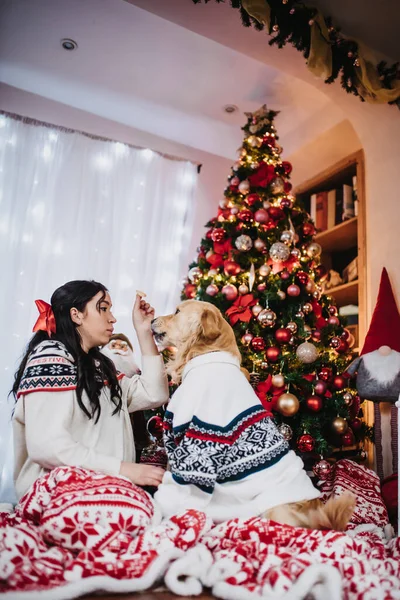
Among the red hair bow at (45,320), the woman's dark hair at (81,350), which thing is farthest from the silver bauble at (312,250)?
the red hair bow at (45,320)

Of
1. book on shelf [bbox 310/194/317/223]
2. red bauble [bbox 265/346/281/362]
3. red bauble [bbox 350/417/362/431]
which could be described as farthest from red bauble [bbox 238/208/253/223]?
red bauble [bbox 350/417/362/431]

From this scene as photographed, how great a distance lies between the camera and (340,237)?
405cm

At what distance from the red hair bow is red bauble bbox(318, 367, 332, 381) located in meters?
1.63

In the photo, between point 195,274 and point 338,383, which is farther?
point 195,274

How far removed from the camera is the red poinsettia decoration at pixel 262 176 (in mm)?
3389

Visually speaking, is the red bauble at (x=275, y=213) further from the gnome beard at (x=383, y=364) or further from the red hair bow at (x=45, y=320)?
→ the red hair bow at (x=45, y=320)

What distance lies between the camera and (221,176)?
4742 mm

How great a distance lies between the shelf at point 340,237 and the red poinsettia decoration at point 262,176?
0.85 metres

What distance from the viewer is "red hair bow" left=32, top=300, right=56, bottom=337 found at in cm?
200

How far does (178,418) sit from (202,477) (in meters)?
0.24

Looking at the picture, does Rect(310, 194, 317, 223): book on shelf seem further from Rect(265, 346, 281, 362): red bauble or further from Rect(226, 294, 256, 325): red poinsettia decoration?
Rect(265, 346, 281, 362): red bauble

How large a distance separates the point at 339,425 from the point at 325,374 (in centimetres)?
31

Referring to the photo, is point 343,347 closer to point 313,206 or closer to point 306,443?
point 306,443

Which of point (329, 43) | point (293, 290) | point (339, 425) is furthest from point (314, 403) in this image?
point (329, 43)
